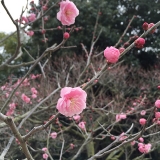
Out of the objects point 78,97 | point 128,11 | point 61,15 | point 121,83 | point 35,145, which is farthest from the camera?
point 128,11

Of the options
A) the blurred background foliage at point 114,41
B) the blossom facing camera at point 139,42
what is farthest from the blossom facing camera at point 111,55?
Answer: the blurred background foliage at point 114,41

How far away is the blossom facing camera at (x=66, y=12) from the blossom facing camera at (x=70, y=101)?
1.14ft

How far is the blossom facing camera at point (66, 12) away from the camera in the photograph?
1.08 m

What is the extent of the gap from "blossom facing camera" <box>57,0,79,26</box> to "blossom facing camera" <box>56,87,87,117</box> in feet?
1.14

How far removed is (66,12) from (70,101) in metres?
0.40

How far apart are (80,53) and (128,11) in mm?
1705

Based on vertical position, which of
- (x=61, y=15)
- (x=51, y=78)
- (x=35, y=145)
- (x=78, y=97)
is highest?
(x=61, y=15)

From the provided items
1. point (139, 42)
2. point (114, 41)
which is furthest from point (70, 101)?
point (114, 41)

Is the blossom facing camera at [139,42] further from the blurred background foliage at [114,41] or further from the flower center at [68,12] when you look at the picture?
the blurred background foliage at [114,41]

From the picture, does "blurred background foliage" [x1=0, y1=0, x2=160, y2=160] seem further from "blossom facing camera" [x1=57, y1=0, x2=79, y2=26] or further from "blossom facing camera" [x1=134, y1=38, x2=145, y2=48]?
"blossom facing camera" [x1=134, y1=38, x2=145, y2=48]

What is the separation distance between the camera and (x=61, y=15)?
109 cm

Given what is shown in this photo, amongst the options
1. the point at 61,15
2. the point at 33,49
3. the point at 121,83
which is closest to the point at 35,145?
the point at 121,83

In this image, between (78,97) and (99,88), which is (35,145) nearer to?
(99,88)

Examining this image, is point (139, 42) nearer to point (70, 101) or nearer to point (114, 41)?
point (70, 101)
